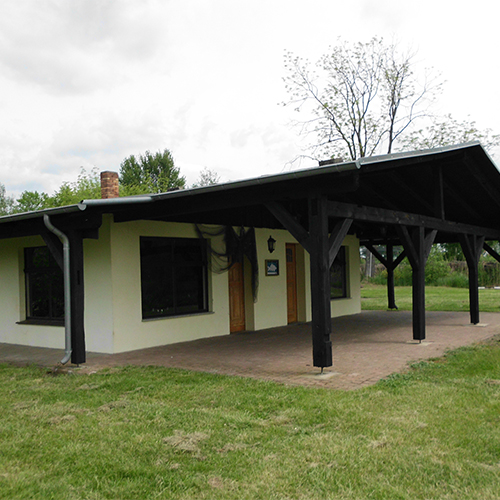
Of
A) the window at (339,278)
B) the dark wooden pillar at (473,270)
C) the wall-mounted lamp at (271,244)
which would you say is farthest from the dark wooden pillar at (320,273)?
the window at (339,278)

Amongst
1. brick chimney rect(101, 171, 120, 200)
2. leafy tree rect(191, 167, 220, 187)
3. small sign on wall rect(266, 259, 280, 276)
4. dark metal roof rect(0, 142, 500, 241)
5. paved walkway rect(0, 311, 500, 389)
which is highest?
leafy tree rect(191, 167, 220, 187)

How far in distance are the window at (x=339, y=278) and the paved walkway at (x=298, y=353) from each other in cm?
246

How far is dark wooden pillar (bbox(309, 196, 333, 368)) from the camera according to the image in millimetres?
6203

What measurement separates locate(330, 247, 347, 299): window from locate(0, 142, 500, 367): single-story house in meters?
2.09

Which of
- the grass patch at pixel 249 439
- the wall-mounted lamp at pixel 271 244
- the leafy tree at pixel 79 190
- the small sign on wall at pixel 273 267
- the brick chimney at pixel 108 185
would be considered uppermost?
the leafy tree at pixel 79 190

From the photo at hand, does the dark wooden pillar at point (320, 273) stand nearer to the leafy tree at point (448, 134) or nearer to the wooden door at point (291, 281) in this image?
the wooden door at point (291, 281)

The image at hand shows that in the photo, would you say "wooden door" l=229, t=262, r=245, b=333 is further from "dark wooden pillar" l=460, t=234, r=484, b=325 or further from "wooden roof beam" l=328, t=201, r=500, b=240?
"dark wooden pillar" l=460, t=234, r=484, b=325

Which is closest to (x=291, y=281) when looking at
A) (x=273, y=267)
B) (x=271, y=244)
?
(x=273, y=267)

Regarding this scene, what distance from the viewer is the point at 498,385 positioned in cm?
563

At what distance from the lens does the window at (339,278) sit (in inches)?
545

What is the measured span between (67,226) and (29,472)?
437 centimetres

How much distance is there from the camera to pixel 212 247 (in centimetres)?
1011

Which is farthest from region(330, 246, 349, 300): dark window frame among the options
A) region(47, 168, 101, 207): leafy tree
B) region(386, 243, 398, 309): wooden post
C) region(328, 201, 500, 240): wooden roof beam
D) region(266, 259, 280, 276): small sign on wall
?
region(47, 168, 101, 207): leafy tree

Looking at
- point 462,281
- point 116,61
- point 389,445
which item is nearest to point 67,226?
point 389,445
